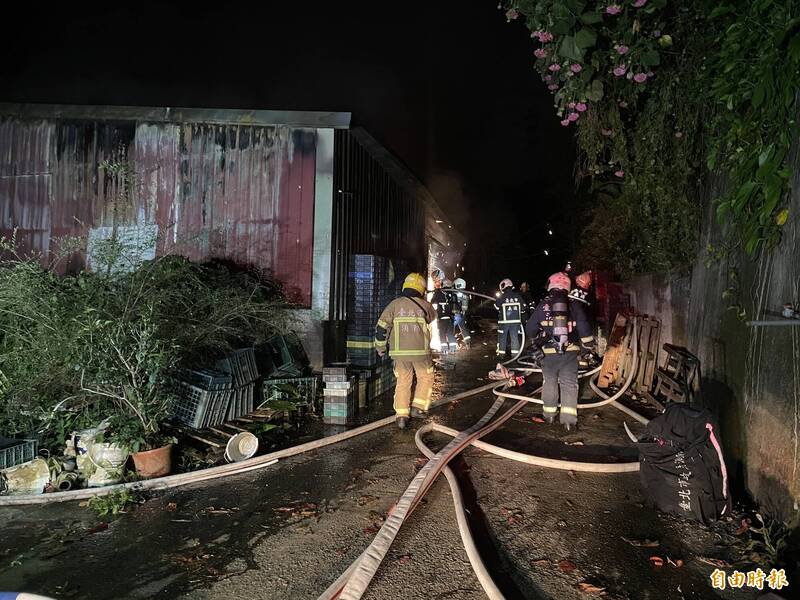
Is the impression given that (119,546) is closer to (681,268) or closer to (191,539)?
(191,539)

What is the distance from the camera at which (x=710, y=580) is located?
2.93 metres

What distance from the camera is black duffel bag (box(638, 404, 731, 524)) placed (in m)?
3.52

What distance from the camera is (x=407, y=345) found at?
20.0ft

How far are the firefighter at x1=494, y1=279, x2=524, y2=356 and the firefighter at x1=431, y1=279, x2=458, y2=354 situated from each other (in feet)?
4.14

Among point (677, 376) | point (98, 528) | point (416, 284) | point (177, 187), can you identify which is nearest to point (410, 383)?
point (416, 284)

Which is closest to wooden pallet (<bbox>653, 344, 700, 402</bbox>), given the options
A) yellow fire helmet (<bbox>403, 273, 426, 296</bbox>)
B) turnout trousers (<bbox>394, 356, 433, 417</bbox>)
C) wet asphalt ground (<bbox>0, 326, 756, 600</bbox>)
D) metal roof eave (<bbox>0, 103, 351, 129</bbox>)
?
wet asphalt ground (<bbox>0, 326, 756, 600</bbox>)

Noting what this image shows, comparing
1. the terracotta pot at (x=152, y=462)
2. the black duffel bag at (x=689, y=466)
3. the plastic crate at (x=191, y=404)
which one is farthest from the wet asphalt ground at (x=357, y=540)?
the plastic crate at (x=191, y=404)

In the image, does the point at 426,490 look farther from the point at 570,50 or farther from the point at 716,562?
the point at 570,50

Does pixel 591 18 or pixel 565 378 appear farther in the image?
pixel 565 378

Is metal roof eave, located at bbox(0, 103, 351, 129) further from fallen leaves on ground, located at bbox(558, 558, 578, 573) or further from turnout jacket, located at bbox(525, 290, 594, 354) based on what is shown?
fallen leaves on ground, located at bbox(558, 558, 578, 573)

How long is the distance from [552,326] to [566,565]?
132 inches

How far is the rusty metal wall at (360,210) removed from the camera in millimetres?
8914

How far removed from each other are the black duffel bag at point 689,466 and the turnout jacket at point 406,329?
295 centimetres

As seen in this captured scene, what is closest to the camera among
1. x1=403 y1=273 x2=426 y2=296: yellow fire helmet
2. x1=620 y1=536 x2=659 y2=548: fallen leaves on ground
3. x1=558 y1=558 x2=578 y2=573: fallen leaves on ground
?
x1=558 y1=558 x2=578 y2=573: fallen leaves on ground
